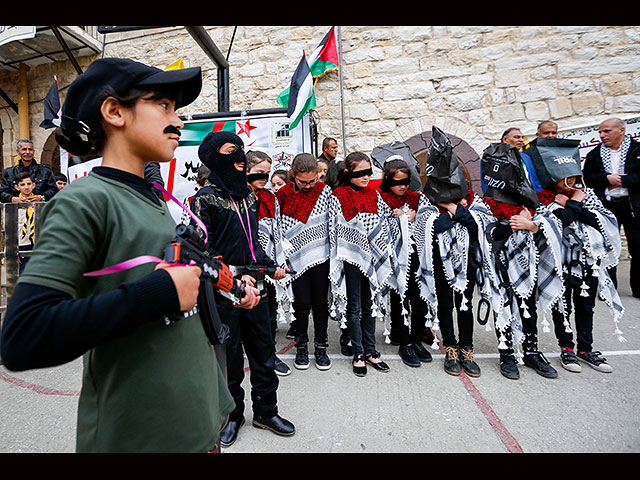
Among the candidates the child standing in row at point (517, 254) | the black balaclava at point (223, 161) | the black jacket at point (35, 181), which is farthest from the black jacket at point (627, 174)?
the black jacket at point (35, 181)

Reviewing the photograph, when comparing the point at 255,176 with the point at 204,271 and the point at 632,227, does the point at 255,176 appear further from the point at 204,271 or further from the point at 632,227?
the point at 632,227

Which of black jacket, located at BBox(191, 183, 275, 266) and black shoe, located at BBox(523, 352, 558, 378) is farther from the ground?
black jacket, located at BBox(191, 183, 275, 266)

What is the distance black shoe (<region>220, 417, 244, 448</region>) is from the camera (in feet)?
7.25

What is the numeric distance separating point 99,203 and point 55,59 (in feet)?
36.4

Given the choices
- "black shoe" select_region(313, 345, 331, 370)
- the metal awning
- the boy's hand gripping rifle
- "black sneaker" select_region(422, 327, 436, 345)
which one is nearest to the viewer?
the boy's hand gripping rifle

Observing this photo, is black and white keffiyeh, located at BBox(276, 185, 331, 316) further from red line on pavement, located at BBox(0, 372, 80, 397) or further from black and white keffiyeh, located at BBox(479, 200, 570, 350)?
red line on pavement, located at BBox(0, 372, 80, 397)

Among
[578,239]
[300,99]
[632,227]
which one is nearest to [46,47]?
[300,99]

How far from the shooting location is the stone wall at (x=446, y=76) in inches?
243

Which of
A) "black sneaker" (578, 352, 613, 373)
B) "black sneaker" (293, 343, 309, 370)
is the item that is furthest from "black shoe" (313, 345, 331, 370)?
"black sneaker" (578, 352, 613, 373)

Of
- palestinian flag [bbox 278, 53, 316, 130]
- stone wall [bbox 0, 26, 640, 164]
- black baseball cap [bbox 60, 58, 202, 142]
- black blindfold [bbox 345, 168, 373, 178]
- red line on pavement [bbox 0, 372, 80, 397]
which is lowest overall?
red line on pavement [bbox 0, 372, 80, 397]

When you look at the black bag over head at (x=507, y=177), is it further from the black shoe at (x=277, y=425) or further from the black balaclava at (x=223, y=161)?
the black shoe at (x=277, y=425)

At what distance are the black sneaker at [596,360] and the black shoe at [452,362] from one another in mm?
1167

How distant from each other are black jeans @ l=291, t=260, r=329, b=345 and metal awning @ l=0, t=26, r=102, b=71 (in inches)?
336

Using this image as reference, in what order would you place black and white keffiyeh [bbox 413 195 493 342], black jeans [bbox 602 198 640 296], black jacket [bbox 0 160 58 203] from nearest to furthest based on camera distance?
black and white keffiyeh [bbox 413 195 493 342], black jeans [bbox 602 198 640 296], black jacket [bbox 0 160 58 203]
